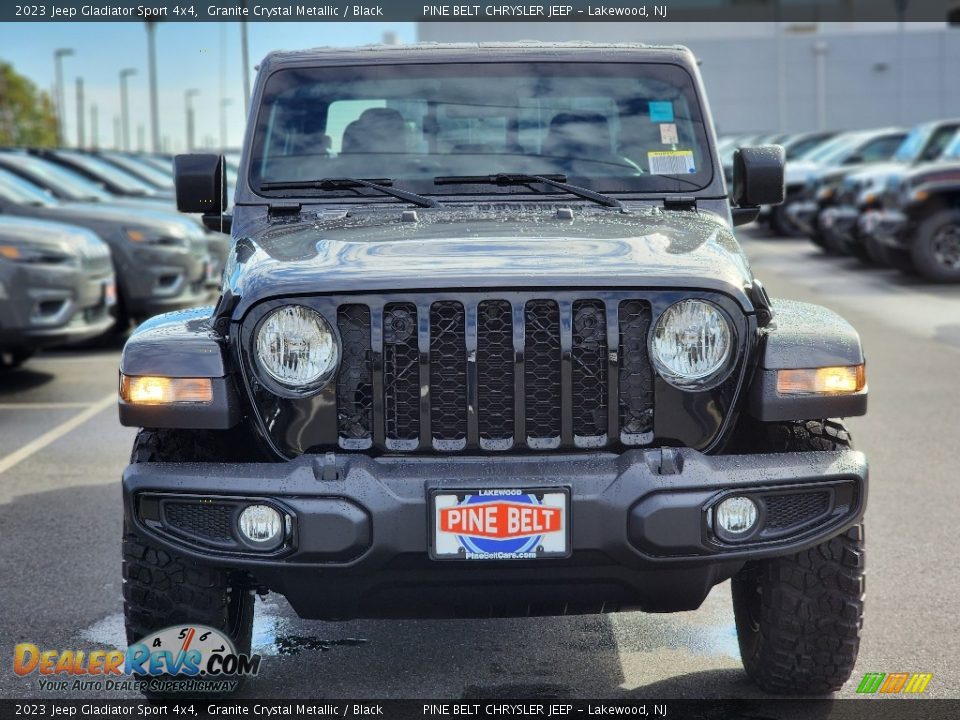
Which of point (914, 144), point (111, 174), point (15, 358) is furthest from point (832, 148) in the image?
point (15, 358)

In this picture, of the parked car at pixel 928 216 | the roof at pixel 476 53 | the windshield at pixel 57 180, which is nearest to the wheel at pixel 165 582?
the roof at pixel 476 53

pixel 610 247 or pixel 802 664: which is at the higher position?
pixel 610 247

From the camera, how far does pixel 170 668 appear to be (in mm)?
4012

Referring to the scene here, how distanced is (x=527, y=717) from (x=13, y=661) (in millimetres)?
1685

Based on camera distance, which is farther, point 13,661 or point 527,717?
point 13,661

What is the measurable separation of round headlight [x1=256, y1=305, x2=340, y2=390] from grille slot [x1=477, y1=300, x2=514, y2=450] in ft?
1.27

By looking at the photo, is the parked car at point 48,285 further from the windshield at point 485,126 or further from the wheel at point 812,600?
the wheel at point 812,600

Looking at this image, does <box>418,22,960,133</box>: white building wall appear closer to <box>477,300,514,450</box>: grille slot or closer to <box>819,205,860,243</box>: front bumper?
<box>819,205,860,243</box>: front bumper

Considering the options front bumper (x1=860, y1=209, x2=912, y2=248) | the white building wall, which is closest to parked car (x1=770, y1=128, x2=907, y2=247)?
front bumper (x1=860, y1=209, x2=912, y2=248)

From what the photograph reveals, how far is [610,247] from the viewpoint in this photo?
13.3 ft

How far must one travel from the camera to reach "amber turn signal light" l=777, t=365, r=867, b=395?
380 cm

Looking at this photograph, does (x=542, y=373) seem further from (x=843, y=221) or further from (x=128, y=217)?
(x=843, y=221)

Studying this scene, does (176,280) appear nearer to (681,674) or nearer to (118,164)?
(118,164)

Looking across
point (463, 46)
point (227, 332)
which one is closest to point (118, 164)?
point (463, 46)
